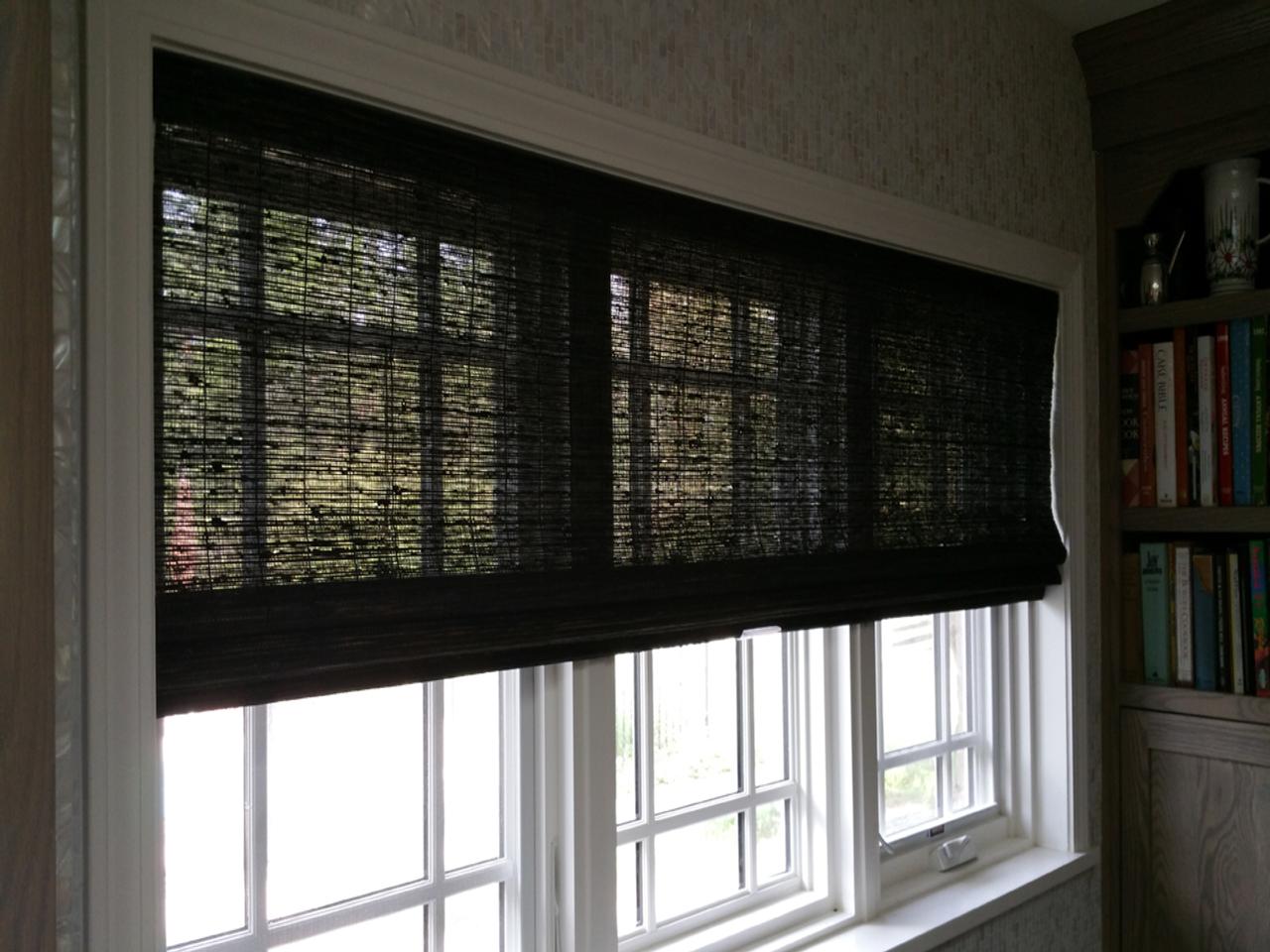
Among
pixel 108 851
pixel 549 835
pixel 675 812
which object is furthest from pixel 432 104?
pixel 675 812

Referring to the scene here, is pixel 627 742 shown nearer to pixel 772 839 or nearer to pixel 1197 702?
pixel 772 839

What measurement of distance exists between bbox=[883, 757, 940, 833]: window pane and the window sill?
115 millimetres

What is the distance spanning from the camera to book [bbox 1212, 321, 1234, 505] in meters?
2.06

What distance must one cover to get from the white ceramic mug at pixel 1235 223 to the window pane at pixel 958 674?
0.89m

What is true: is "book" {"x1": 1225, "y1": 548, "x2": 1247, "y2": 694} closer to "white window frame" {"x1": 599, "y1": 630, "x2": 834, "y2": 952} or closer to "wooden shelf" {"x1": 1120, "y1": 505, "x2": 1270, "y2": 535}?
"wooden shelf" {"x1": 1120, "y1": 505, "x2": 1270, "y2": 535}

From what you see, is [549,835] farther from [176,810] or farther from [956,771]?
[956,771]

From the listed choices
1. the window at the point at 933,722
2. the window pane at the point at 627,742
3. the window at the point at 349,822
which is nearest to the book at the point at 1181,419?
the window at the point at 933,722

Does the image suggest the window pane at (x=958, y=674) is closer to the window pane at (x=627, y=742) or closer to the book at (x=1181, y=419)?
the book at (x=1181, y=419)

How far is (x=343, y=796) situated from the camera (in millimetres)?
1204

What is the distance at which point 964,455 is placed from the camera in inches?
73.5

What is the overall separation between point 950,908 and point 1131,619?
821 millimetres

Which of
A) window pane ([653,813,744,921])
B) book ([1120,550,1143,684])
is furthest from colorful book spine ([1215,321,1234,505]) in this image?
window pane ([653,813,744,921])

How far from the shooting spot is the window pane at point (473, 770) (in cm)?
129

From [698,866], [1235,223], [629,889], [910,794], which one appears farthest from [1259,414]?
[629,889]
